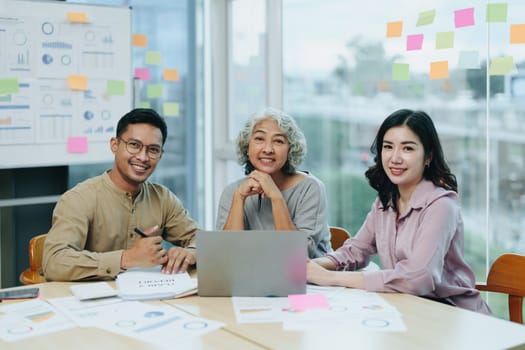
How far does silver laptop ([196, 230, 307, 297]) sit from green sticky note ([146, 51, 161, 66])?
240 cm

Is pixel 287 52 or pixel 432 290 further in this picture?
pixel 287 52

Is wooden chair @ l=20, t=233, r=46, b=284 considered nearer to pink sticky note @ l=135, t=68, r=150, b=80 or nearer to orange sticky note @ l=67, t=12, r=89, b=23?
orange sticky note @ l=67, t=12, r=89, b=23

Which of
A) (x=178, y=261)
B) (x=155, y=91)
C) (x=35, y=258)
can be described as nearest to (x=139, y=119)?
(x=178, y=261)

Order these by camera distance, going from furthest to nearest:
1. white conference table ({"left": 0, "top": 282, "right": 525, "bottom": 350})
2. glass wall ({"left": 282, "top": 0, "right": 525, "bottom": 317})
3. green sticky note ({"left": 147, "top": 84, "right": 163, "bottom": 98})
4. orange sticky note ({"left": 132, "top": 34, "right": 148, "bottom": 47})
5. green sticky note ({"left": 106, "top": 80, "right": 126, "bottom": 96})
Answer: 1. green sticky note ({"left": 147, "top": 84, "right": 163, "bottom": 98})
2. orange sticky note ({"left": 132, "top": 34, "right": 148, "bottom": 47})
3. green sticky note ({"left": 106, "top": 80, "right": 126, "bottom": 96})
4. glass wall ({"left": 282, "top": 0, "right": 525, "bottom": 317})
5. white conference table ({"left": 0, "top": 282, "right": 525, "bottom": 350})

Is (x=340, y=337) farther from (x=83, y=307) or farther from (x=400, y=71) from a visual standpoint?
(x=400, y=71)

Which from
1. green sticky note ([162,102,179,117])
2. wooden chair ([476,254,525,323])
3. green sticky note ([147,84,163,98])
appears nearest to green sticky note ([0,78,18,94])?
green sticky note ([147,84,163,98])

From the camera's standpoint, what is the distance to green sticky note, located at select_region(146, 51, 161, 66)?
4004 millimetres

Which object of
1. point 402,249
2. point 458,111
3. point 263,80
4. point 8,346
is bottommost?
point 8,346

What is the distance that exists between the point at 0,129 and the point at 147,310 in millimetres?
1895

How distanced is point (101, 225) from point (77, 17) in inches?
62.9

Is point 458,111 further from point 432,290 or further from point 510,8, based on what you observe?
point 432,290

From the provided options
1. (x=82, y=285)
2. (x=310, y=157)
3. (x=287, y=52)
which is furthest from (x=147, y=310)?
(x=287, y=52)

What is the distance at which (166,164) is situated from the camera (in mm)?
4184

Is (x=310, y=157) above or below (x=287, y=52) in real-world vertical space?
below
